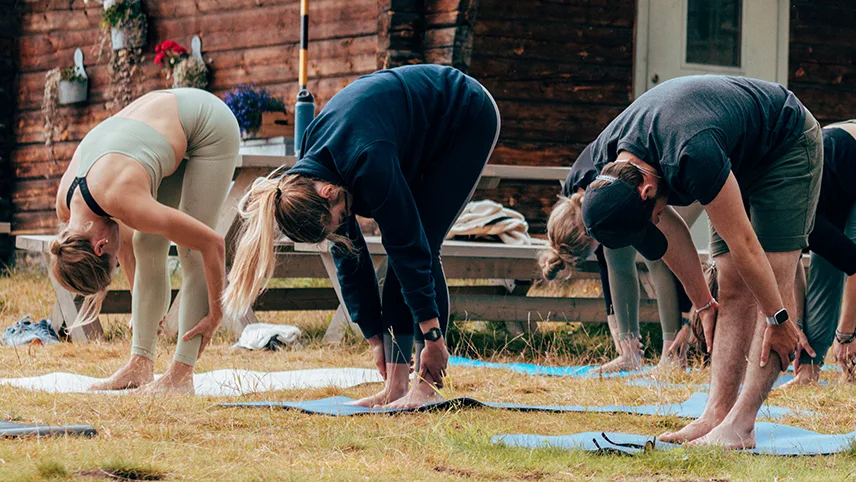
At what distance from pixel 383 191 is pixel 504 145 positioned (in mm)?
4993

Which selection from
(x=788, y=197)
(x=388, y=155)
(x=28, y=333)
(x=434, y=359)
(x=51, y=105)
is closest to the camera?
(x=788, y=197)

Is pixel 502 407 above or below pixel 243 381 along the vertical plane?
above

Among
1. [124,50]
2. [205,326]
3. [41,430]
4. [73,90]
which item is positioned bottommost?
[205,326]

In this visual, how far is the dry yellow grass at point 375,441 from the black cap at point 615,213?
622 millimetres

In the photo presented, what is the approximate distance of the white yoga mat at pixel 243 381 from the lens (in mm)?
3855

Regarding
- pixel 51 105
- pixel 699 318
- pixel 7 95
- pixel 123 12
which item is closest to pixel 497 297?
pixel 699 318

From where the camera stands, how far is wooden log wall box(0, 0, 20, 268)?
1018 centimetres

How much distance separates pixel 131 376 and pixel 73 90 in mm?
6520

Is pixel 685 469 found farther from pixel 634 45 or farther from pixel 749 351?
pixel 634 45

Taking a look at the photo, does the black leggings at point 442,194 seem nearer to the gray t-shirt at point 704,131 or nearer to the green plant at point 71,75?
the gray t-shirt at point 704,131

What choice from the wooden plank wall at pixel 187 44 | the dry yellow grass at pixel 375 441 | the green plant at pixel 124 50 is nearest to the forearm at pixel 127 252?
the dry yellow grass at pixel 375 441

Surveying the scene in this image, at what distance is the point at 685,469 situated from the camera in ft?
8.36

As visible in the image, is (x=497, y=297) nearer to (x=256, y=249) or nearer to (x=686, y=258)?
(x=686, y=258)

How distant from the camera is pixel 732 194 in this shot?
8.65 ft
